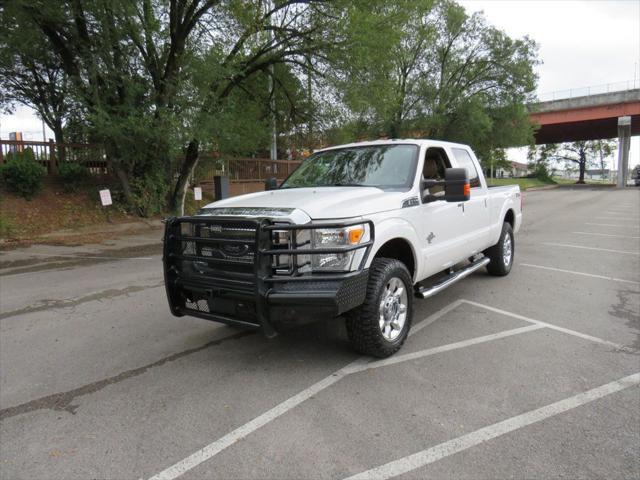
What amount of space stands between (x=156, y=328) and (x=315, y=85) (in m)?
14.6

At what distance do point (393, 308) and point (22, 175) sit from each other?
47.5 feet

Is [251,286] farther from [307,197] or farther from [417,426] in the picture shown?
[417,426]

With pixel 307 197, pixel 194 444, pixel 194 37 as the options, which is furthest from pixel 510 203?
pixel 194 37

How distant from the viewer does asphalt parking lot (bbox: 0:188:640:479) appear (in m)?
2.71

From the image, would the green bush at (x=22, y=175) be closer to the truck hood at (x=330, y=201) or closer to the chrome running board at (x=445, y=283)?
the truck hood at (x=330, y=201)

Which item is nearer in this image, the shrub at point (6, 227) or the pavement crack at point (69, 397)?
the pavement crack at point (69, 397)

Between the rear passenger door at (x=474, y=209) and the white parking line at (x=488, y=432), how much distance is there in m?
2.51

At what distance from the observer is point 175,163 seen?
716 inches

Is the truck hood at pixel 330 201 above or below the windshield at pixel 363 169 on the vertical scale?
below

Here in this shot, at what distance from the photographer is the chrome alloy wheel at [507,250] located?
7.24 m

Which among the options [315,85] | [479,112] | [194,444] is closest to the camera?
[194,444]

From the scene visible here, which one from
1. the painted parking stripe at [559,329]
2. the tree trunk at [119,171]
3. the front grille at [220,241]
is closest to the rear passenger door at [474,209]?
the painted parking stripe at [559,329]

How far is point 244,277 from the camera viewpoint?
3.67 metres


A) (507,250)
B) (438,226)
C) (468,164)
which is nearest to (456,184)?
(438,226)
